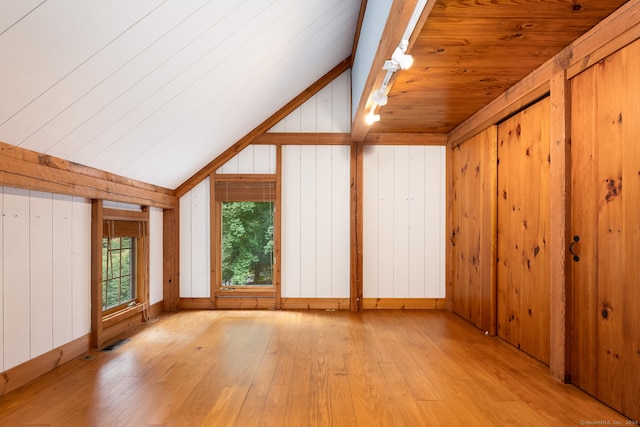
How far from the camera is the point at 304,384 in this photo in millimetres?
2500

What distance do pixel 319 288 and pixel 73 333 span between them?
105 inches

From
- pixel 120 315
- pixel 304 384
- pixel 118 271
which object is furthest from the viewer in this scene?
pixel 118 271

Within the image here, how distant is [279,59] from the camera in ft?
11.4

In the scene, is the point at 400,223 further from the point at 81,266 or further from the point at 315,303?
the point at 81,266

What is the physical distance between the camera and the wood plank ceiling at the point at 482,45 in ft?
6.66

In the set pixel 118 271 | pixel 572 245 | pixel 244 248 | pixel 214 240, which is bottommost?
pixel 118 271

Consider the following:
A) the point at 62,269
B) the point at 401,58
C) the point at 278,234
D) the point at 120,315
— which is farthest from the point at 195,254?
the point at 401,58

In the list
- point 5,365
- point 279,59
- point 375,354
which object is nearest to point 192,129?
point 279,59

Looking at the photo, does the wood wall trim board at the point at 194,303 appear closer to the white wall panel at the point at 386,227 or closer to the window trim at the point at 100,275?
the window trim at the point at 100,275

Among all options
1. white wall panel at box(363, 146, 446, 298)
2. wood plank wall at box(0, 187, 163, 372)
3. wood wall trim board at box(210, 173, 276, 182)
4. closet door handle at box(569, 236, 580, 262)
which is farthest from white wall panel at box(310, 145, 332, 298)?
closet door handle at box(569, 236, 580, 262)

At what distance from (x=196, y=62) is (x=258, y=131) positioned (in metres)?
2.07

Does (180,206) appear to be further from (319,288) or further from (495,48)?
(495,48)

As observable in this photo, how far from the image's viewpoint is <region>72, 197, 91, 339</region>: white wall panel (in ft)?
10.1

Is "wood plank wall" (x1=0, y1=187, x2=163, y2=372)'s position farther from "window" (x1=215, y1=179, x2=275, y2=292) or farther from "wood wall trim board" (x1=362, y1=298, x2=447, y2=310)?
"wood wall trim board" (x1=362, y1=298, x2=447, y2=310)
